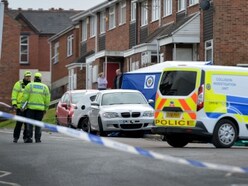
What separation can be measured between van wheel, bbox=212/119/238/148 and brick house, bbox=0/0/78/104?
147ft

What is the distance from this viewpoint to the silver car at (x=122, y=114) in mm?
26000

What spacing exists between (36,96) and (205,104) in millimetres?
4147

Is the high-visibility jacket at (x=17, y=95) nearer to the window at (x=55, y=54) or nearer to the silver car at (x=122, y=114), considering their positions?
the silver car at (x=122, y=114)

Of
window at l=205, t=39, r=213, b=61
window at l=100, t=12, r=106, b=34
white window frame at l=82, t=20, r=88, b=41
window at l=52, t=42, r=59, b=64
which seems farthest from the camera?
window at l=52, t=42, r=59, b=64

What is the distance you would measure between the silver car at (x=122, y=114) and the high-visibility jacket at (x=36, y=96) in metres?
5.42

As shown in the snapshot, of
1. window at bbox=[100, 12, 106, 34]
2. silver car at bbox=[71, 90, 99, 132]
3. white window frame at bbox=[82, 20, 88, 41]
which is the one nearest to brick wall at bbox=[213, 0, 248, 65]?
silver car at bbox=[71, 90, 99, 132]

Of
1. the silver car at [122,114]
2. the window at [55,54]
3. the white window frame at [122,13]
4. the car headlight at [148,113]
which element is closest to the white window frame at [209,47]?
the silver car at [122,114]

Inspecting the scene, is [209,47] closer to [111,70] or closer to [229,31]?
[229,31]

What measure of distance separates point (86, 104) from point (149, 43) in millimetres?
11763

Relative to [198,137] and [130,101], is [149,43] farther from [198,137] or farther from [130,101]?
[198,137]

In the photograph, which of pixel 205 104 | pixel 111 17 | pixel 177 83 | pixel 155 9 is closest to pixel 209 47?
pixel 155 9

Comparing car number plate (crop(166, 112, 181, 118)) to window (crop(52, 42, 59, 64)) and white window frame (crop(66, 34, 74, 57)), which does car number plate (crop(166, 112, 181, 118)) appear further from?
window (crop(52, 42, 59, 64))

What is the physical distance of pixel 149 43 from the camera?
41.7 meters

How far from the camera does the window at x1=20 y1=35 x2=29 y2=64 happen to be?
73812mm
